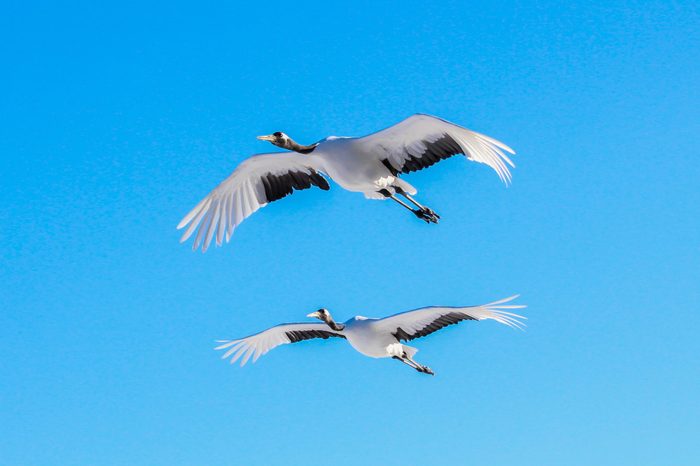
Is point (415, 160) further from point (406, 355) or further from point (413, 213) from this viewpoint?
point (406, 355)

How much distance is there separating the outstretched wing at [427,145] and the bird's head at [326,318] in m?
7.47

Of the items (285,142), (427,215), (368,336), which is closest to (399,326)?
(368,336)

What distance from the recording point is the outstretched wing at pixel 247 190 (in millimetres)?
32750

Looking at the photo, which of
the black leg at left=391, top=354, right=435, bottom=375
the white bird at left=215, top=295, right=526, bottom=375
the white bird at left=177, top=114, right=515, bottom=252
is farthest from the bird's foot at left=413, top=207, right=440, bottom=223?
the black leg at left=391, top=354, right=435, bottom=375

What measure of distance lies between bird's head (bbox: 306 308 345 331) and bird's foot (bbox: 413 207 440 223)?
19.3ft

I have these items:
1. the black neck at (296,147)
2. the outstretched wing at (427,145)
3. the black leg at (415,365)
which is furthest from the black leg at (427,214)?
the black leg at (415,365)

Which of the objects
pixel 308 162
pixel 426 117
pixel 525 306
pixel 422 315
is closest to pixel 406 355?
pixel 422 315

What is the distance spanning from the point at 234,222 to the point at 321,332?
6.84m

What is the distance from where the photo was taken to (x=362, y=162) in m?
29.4

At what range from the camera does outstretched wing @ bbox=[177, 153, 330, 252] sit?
107ft

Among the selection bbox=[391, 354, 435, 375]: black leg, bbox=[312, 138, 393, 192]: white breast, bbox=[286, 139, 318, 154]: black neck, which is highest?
bbox=[286, 139, 318, 154]: black neck

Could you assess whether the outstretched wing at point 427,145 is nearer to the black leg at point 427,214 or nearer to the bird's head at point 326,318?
the black leg at point 427,214

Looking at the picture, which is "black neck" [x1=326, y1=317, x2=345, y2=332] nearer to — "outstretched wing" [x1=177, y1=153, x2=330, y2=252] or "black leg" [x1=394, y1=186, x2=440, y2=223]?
"outstretched wing" [x1=177, y1=153, x2=330, y2=252]

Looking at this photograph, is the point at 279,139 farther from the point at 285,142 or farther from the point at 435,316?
the point at 435,316
